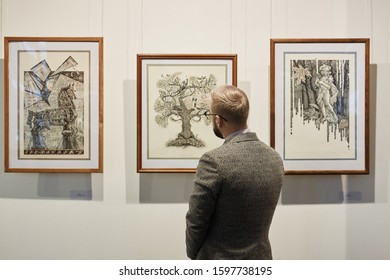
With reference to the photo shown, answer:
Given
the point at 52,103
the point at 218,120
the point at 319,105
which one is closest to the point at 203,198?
the point at 218,120

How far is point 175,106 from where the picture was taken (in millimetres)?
1927

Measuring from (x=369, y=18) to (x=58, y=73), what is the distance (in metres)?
1.74

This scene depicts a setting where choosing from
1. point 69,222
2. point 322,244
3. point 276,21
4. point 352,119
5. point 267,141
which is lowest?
point 322,244

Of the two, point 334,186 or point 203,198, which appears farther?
point 334,186

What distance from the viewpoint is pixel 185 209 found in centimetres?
Result: 198

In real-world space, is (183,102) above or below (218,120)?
above

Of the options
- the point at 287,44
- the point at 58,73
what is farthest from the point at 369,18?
the point at 58,73

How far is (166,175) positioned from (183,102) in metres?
0.41

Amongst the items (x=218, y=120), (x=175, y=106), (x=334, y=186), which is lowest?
(x=334, y=186)

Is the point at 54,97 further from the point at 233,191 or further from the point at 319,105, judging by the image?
the point at 319,105

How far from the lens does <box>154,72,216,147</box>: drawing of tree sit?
6.31 feet

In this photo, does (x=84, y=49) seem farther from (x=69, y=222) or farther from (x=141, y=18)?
(x=69, y=222)

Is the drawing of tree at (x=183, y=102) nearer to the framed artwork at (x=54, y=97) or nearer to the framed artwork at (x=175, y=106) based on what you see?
the framed artwork at (x=175, y=106)

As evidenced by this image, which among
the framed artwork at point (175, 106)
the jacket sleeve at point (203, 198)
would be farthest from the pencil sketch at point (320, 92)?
the jacket sleeve at point (203, 198)
